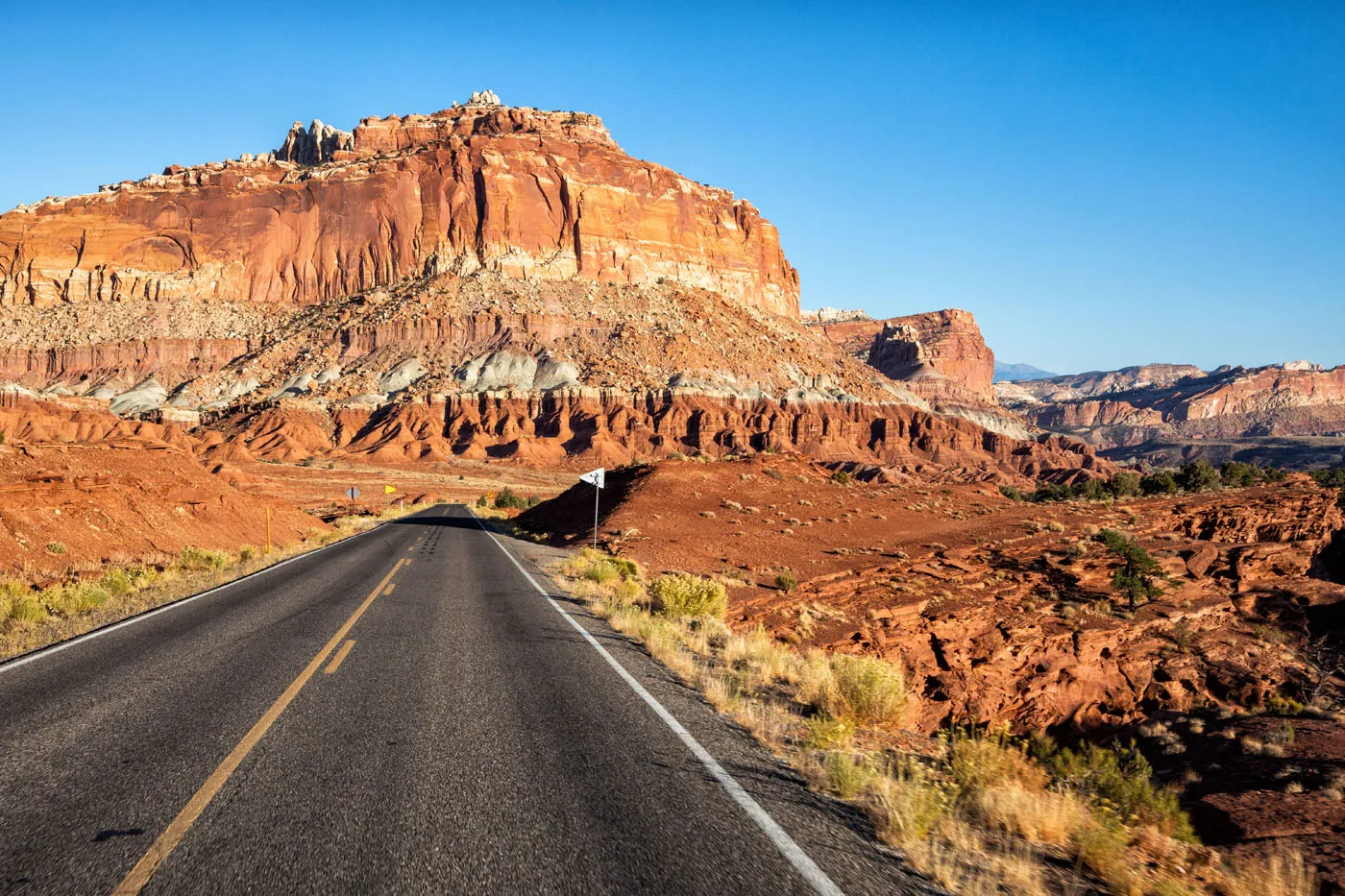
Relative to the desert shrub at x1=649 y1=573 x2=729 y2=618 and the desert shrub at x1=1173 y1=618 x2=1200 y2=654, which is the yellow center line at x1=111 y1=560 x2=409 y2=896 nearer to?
the desert shrub at x1=649 y1=573 x2=729 y2=618

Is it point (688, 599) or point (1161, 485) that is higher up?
point (1161, 485)

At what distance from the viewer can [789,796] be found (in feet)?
15.6

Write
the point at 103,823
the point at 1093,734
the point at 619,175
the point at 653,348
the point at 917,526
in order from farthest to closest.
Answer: the point at 619,175 < the point at 653,348 < the point at 917,526 < the point at 1093,734 < the point at 103,823

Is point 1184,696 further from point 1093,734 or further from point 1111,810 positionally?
point 1111,810

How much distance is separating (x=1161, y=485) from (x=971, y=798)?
46.0 meters

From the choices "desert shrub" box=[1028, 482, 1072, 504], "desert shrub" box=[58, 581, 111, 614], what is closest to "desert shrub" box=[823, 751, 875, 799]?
"desert shrub" box=[58, 581, 111, 614]

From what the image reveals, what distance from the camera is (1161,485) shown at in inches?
1651

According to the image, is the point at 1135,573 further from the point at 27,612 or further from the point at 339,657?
the point at 27,612

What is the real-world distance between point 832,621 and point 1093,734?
5.18m

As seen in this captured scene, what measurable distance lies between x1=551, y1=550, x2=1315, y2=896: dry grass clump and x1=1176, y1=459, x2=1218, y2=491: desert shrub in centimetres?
3979

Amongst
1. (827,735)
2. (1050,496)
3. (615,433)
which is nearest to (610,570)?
(827,735)

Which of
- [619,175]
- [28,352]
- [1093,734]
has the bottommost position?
[1093,734]

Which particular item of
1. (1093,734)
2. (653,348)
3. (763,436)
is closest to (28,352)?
(653,348)

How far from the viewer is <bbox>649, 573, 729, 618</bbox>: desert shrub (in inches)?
523
